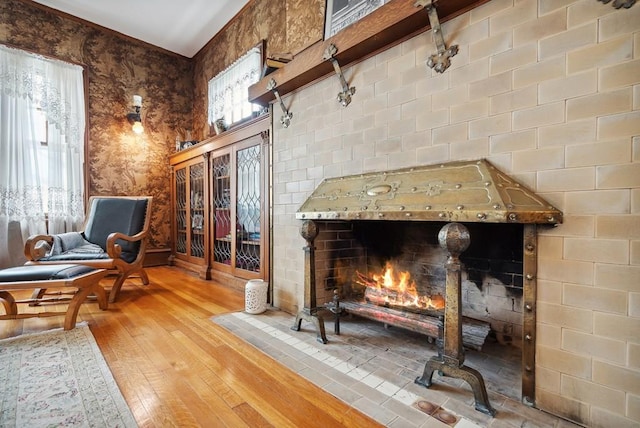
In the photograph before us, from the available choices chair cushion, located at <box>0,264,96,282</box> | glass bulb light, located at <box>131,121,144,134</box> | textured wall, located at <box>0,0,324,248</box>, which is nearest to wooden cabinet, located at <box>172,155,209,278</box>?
textured wall, located at <box>0,0,324,248</box>

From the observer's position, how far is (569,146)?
1.15 metres

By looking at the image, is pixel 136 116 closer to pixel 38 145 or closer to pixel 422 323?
pixel 38 145

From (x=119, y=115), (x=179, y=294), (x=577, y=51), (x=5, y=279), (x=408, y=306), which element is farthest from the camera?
→ (x=119, y=115)

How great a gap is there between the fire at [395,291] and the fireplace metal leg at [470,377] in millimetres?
509

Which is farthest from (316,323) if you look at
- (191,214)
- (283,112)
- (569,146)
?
(191,214)

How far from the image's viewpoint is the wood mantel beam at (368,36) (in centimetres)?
147

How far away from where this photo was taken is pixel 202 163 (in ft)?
13.2

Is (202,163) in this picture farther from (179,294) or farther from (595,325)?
(595,325)

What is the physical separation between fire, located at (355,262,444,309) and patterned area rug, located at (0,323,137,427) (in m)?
1.42

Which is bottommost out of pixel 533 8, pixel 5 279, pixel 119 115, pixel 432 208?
pixel 5 279

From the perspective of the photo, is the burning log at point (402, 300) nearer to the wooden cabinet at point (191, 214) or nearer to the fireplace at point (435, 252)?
the fireplace at point (435, 252)

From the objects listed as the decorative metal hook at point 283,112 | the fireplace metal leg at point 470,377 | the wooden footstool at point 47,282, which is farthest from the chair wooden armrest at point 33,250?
the fireplace metal leg at point 470,377

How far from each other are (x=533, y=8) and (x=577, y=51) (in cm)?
27

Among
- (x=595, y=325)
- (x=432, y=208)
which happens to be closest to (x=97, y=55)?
(x=432, y=208)
